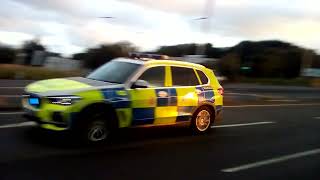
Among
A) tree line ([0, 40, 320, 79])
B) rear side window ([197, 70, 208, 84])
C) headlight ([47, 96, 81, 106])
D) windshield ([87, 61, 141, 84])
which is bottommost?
tree line ([0, 40, 320, 79])

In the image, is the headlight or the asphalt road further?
the headlight

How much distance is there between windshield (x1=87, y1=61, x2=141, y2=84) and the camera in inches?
396

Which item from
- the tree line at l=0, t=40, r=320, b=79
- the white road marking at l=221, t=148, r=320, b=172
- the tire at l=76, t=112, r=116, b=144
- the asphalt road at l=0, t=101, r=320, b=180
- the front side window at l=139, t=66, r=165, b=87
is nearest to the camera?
the asphalt road at l=0, t=101, r=320, b=180

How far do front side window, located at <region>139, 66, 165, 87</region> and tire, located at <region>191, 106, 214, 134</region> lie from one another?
1.38 m

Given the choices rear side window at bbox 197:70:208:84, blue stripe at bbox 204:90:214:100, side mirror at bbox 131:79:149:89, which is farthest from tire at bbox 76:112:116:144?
rear side window at bbox 197:70:208:84

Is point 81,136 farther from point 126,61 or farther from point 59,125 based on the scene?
point 126,61

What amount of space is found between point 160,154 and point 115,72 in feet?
6.60

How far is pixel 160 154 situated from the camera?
9.35 metres

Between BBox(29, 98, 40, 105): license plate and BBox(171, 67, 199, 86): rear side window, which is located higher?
BBox(171, 67, 199, 86): rear side window

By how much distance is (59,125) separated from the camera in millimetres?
8898

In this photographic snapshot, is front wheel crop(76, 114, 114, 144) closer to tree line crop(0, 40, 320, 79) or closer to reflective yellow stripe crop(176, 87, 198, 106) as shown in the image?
reflective yellow stripe crop(176, 87, 198, 106)

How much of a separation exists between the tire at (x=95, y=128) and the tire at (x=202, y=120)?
101 inches

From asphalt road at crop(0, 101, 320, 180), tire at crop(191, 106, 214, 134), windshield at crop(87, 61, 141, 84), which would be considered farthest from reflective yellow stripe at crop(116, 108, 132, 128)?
tire at crop(191, 106, 214, 134)

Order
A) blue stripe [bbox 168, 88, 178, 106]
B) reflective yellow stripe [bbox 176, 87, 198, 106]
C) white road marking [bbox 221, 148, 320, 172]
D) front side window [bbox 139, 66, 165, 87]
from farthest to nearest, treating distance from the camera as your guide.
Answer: reflective yellow stripe [bbox 176, 87, 198, 106] → blue stripe [bbox 168, 88, 178, 106] → front side window [bbox 139, 66, 165, 87] → white road marking [bbox 221, 148, 320, 172]
